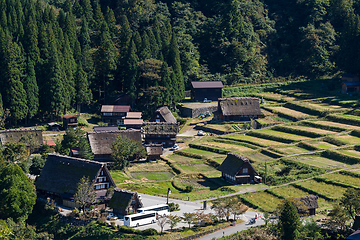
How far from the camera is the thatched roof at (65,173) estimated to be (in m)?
59.0

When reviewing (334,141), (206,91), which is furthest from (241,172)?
(206,91)

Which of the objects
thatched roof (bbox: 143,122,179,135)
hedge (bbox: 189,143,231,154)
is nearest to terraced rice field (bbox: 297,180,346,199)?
hedge (bbox: 189,143,231,154)

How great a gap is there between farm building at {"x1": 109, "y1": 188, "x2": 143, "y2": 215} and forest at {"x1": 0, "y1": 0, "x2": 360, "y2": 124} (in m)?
36.9

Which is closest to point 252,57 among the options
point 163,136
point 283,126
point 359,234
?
point 283,126

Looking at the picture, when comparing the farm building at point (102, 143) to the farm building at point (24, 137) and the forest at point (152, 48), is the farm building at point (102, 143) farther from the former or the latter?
the forest at point (152, 48)

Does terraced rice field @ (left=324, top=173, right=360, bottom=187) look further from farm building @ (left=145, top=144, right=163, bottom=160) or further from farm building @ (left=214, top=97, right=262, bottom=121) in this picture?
farm building @ (left=214, top=97, right=262, bottom=121)

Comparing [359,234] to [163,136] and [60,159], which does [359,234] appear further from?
[163,136]

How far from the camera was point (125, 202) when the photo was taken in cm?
5488

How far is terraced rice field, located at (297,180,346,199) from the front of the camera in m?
60.0

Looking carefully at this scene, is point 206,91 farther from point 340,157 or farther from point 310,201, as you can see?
point 310,201

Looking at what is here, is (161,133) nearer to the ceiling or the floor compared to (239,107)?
nearer to the floor

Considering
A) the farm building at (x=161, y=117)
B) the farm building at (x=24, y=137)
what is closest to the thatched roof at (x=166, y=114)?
the farm building at (x=161, y=117)

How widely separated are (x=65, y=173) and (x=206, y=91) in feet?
174

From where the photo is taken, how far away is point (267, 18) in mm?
136125
